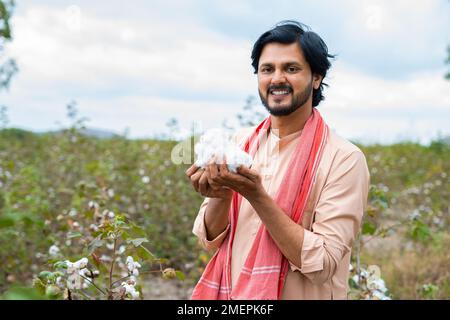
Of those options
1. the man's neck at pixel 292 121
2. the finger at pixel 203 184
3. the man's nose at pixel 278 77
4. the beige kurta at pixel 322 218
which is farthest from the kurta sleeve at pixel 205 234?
the man's nose at pixel 278 77

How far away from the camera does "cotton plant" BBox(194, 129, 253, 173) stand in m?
1.57

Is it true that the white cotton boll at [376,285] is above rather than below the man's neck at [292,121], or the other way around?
below

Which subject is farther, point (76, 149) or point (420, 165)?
point (420, 165)

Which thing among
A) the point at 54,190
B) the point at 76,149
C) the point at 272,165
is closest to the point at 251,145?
the point at 272,165

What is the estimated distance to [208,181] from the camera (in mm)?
1637

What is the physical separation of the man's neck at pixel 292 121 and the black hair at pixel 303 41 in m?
0.13

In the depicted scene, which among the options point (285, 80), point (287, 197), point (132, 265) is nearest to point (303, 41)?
point (285, 80)

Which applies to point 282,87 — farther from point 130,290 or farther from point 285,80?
point 130,290

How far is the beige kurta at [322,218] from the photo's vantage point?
1.69m

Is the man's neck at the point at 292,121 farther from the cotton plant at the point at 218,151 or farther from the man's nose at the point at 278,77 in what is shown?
the cotton plant at the point at 218,151

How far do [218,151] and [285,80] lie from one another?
366mm
